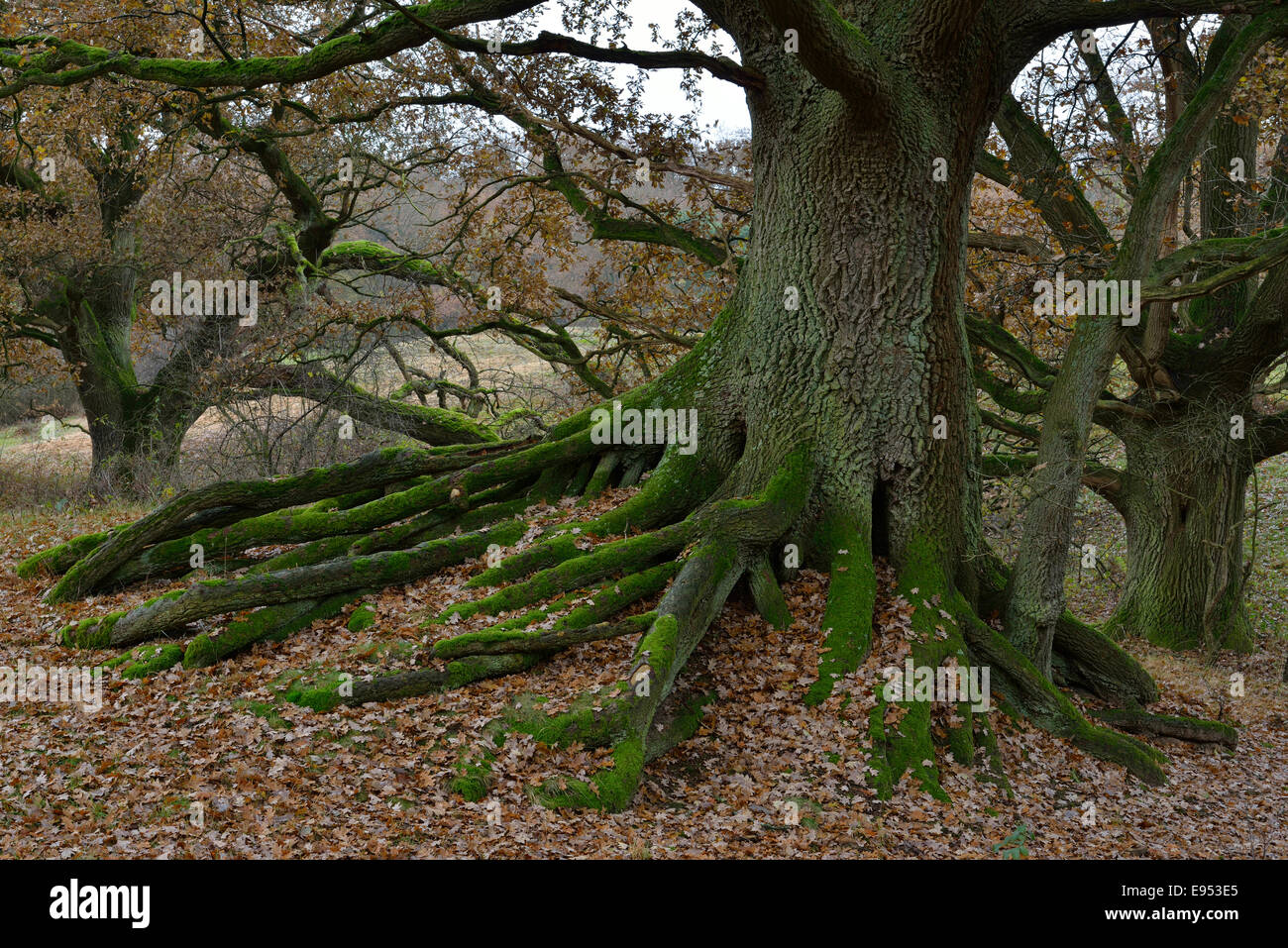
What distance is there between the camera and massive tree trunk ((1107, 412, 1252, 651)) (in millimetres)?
14305

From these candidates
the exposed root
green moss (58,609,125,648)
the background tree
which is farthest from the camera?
the background tree

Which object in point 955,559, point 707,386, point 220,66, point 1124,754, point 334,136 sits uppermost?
point 334,136

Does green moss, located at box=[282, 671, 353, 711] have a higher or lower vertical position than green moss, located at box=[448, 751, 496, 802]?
higher

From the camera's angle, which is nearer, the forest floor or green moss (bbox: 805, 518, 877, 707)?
the forest floor

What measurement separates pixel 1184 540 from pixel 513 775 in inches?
486

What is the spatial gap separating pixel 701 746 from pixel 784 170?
547cm

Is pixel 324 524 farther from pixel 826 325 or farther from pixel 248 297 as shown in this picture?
pixel 248 297

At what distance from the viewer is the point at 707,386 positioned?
10023mm

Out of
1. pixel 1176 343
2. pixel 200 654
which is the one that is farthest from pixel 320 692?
pixel 1176 343

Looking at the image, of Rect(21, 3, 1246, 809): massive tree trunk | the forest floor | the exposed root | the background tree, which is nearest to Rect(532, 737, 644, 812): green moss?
the forest floor

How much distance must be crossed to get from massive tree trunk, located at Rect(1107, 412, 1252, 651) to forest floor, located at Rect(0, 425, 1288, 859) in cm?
496

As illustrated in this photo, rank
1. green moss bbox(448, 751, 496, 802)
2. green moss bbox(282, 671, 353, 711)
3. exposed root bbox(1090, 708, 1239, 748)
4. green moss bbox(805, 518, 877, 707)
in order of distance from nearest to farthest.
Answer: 1. green moss bbox(448, 751, 496, 802)
2. green moss bbox(282, 671, 353, 711)
3. green moss bbox(805, 518, 877, 707)
4. exposed root bbox(1090, 708, 1239, 748)

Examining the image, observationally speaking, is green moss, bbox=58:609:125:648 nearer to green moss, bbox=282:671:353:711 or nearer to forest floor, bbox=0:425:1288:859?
forest floor, bbox=0:425:1288:859
